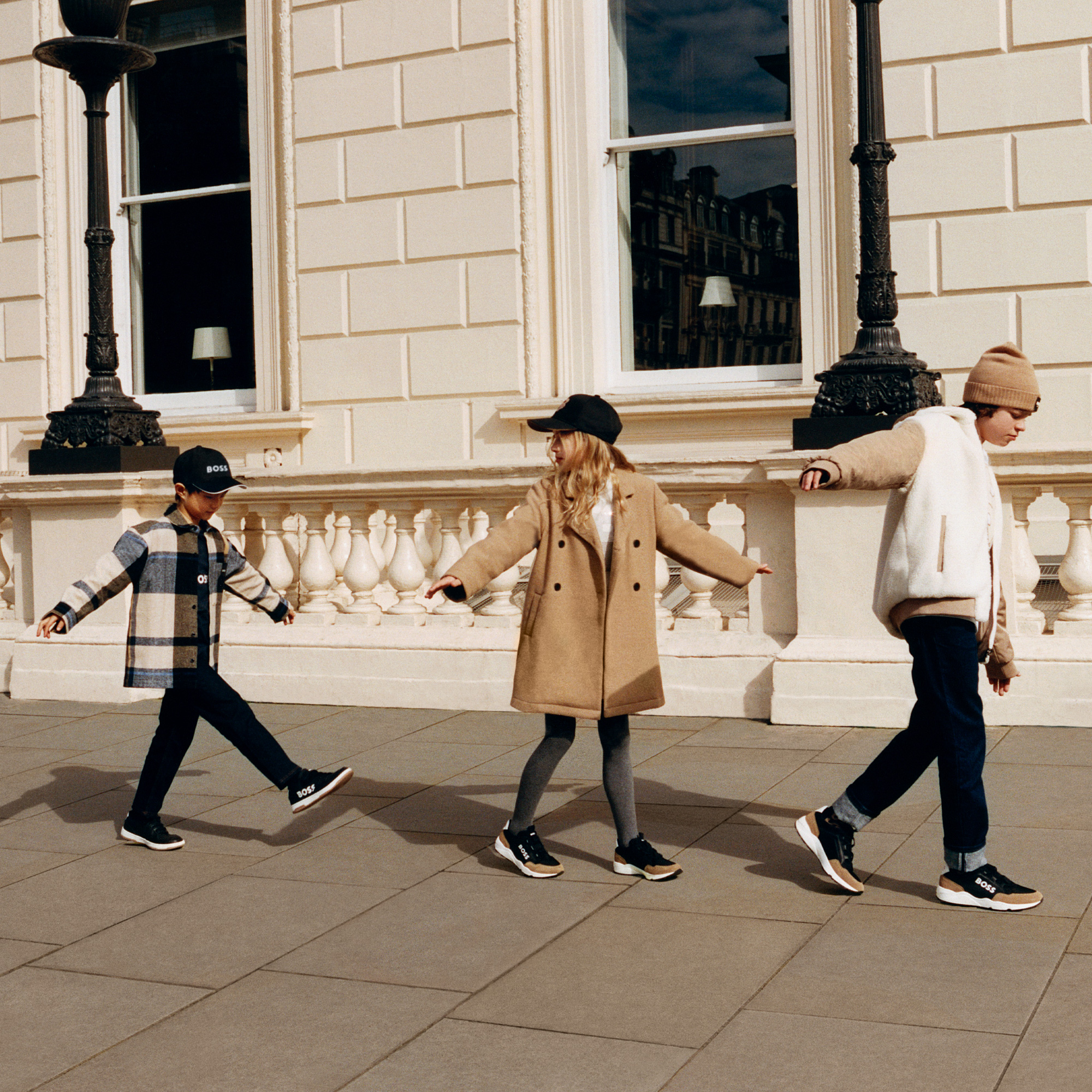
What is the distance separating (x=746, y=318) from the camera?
1093 centimetres

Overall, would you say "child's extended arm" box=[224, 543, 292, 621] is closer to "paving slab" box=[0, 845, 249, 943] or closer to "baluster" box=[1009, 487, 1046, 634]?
"paving slab" box=[0, 845, 249, 943]

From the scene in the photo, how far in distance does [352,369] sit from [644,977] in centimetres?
826

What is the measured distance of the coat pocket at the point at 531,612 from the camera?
16.7ft

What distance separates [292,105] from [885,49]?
4552 millimetres

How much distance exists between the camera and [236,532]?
9.12 m

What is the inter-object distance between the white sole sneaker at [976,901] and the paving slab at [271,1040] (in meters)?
1.60

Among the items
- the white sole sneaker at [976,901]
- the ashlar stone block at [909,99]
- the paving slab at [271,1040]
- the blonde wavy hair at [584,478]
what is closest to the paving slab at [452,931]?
the paving slab at [271,1040]

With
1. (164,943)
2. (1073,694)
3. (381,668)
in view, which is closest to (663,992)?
(164,943)

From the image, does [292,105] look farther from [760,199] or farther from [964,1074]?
[964,1074]

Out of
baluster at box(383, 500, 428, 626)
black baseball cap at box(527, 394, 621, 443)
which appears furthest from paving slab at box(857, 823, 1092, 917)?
baluster at box(383, 500, 428, 626)

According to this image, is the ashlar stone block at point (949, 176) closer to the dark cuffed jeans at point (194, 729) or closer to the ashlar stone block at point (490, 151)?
the ashlar stone block at point (490, 151)

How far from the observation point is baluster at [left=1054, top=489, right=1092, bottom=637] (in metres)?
7.38

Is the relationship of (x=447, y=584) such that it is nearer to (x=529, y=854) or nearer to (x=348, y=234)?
(x=529, y=854)

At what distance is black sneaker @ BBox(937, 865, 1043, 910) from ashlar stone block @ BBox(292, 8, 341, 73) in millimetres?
8875
